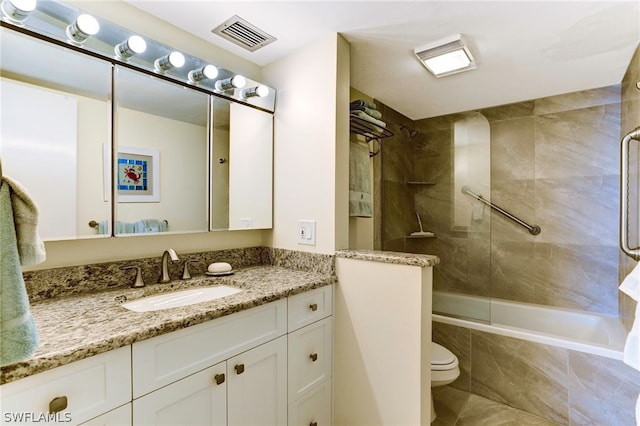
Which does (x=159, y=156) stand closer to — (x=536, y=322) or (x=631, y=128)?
(x=631, y=128)

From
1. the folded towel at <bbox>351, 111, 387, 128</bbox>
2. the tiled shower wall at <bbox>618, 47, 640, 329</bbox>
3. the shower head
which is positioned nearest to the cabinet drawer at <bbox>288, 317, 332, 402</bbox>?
the folded towel at <bbox>351, 111, 387, 128</bbox>

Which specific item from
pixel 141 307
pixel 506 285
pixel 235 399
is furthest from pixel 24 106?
pixel 506 285

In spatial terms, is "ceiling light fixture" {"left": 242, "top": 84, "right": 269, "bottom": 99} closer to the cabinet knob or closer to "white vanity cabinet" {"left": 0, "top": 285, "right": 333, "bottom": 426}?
"white vanity cabinet" {"left": 0, "top": 285, "right": 333, "bottom": 426}

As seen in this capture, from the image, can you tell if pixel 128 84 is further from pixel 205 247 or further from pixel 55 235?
pixel 205 247

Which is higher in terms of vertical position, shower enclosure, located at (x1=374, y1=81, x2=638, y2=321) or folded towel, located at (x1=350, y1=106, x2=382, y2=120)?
folded towel, located at (x1=350, y1=106, x2=382, y2=120)

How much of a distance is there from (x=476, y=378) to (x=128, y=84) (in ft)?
9.19

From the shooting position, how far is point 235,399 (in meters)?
1.13

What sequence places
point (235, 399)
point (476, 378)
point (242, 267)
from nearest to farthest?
1. point (235, 399)
2. point (242, 267)
3. point (476, 378)

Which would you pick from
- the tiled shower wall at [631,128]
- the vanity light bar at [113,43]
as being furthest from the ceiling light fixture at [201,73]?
the tiled shower wall at [631,128]

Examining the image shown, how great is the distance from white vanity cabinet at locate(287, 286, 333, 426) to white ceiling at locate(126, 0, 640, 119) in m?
1.38

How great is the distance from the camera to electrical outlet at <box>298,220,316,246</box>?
1.69 m

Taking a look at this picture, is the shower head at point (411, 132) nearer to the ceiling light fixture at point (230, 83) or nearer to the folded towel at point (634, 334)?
the ceiling light fixture at point (230, 83)

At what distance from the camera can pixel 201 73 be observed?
5.11ft

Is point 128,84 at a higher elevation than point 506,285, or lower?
higher
